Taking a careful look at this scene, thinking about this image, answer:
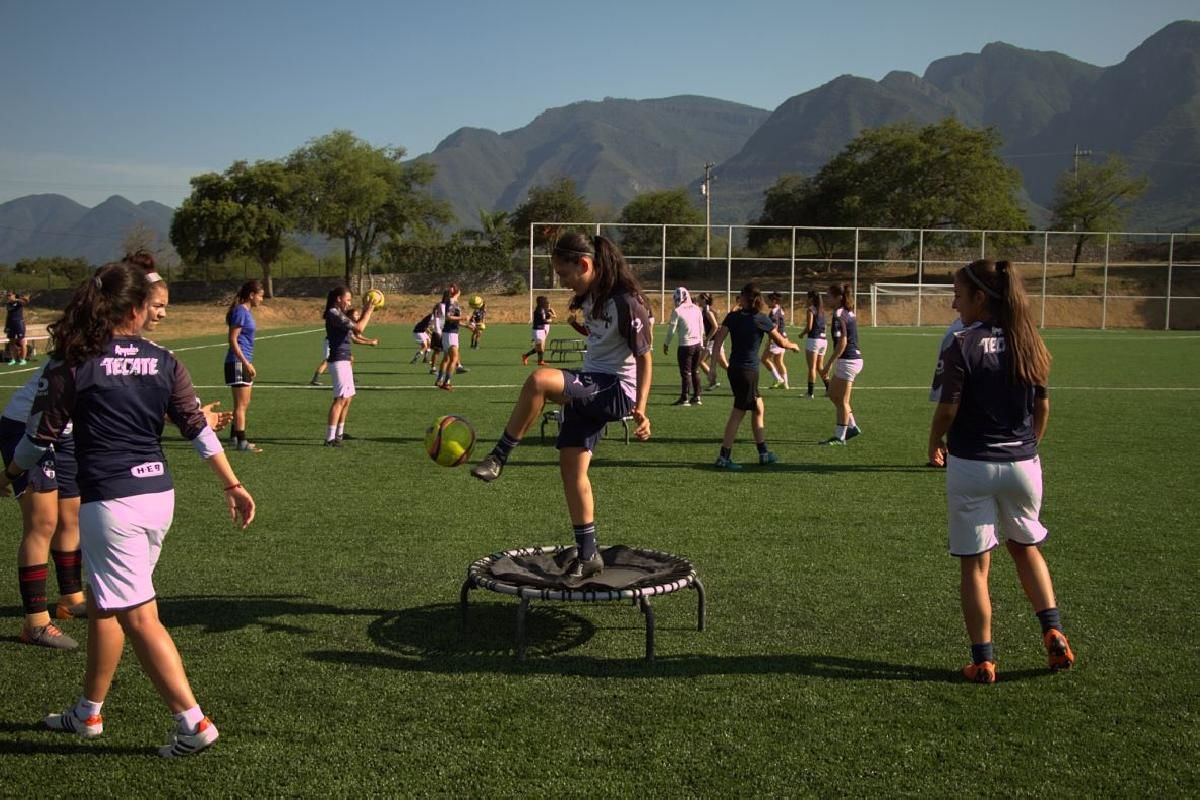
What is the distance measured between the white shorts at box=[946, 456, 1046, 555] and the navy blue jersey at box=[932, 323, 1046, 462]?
6 centimetres

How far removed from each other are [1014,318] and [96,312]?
14.1ft

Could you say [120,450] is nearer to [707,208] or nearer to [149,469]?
[149,469]

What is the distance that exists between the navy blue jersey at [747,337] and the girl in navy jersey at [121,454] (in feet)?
26.3

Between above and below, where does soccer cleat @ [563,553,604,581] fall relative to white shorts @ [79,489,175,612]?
below

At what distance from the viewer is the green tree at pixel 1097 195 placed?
8519cm

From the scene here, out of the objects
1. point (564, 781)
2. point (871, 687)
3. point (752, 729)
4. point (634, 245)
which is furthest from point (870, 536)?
point (634, 245)

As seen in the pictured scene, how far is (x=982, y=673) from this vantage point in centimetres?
500

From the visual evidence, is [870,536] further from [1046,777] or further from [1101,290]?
[1101,290]

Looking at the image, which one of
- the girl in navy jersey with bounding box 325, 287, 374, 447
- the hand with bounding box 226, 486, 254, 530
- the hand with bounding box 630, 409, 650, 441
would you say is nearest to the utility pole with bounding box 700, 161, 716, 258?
the girl in navy jersey with bounding box 325, 287, 374, 447

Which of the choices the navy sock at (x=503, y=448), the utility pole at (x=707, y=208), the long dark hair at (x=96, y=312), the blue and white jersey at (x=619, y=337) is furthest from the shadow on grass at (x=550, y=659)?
the utility pole at (x=707, y=208)

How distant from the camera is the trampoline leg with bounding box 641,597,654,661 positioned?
5188mm

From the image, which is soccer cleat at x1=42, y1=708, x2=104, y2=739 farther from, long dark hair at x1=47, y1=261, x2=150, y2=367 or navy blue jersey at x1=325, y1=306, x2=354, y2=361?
navy blue jersey at x1=325, y1=306, x2=354, y2=361

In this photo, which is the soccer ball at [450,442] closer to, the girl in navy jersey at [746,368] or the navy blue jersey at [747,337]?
the girl in navy jersey at [746,368]

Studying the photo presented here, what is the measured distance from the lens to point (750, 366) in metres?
11.5
